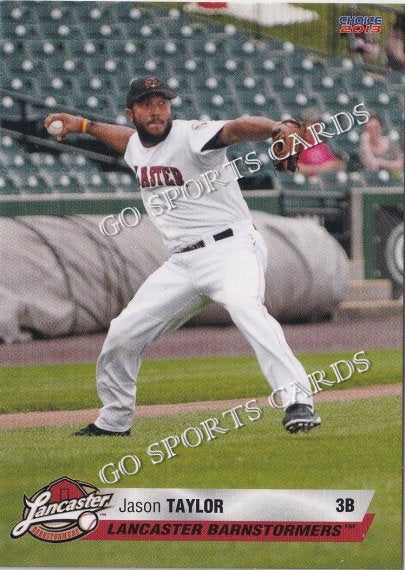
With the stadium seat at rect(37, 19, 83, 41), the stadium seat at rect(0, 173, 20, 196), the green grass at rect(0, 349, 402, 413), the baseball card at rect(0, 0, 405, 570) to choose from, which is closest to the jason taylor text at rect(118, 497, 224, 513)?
the baseball card at rect(0, 0, 405, 570)

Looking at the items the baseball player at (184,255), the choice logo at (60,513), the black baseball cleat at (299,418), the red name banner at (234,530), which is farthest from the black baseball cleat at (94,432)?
the black baseball cleat at (299,418)

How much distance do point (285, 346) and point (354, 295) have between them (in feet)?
1.81

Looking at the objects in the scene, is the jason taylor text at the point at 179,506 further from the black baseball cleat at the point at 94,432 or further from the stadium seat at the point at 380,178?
the stadium seat at the point at 380,178

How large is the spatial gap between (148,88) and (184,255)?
0.68m

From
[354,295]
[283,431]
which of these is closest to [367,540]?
[283,431]

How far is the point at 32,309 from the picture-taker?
6.80m

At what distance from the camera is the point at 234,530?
6316 mm

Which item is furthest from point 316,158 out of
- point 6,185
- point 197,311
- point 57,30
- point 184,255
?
point 6,185

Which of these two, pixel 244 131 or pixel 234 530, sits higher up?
pixel 244 131

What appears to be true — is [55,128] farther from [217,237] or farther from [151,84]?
[217,237]

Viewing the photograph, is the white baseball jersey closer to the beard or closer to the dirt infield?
the beard

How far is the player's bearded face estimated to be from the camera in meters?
6.41

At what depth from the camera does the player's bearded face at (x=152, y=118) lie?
21.0 feet

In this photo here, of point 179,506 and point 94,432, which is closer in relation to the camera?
point 179,506
